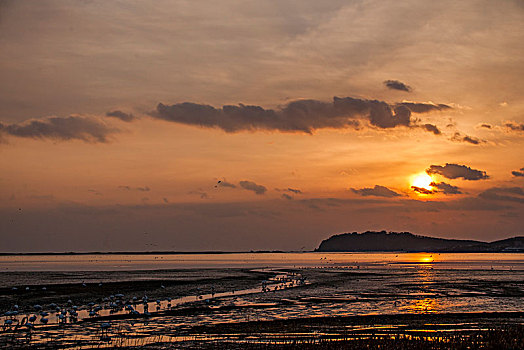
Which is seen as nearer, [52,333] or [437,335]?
[437,335]

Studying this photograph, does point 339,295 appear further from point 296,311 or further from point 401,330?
point 401,330

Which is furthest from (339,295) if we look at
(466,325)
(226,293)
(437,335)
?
(437,335)

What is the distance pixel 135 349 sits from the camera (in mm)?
28516

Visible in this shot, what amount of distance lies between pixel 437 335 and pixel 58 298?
37.9 meters

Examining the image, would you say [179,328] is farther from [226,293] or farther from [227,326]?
[226,293]

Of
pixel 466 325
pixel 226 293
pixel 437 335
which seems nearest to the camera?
pixel 437 335

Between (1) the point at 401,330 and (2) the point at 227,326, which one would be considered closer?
(1) the point at 401,330

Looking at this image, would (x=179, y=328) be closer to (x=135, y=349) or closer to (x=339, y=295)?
(x=135, y=349)

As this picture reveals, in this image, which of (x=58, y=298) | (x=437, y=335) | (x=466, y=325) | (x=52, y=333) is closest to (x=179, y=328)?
(x=52, y=333)

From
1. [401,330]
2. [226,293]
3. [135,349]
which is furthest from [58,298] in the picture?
[401,330]

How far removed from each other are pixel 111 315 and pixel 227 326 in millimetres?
10724

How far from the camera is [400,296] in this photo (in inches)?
2212

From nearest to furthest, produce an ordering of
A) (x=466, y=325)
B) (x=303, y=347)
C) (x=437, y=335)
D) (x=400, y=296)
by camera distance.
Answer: (x=303, y=347) → (x=437, y=335) → (x=466, y=325) → (x=400, y=296)

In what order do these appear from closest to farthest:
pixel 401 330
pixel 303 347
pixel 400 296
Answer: pixel 303 347 < pixel 401 330 < pixel 400 296
